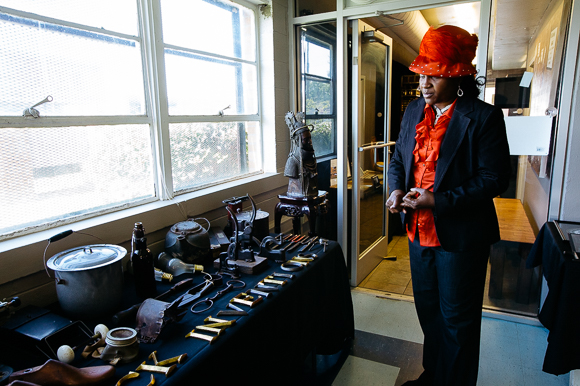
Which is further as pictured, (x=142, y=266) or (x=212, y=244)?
(x=212, y=244)

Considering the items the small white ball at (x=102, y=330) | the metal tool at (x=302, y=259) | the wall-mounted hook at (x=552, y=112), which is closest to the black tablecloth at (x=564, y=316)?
the wall-mounted hook at (x=552, y=112)

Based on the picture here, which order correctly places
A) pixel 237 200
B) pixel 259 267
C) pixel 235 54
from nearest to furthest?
pixel 259 267
pixel 237 200
pixel 235 54

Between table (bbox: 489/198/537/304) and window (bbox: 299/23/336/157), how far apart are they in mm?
1699

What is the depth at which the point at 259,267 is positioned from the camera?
2049mm

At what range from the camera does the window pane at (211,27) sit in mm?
2547

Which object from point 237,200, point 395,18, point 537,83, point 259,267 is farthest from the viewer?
point 395,18

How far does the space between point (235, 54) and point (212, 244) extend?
1.68 m

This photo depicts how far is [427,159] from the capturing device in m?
1.82

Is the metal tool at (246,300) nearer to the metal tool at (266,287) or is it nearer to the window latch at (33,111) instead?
the metal tool at (266,287)

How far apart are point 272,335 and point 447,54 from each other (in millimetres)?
1425

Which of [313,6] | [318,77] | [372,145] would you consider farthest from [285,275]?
[313,6]

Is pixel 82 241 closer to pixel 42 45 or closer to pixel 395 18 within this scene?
pixel 42 45

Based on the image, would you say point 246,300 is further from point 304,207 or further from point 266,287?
point 304,207

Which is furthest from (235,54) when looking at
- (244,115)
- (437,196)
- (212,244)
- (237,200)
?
(437,196)
